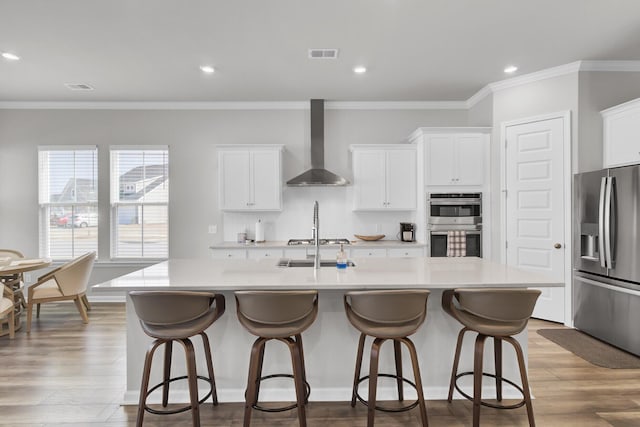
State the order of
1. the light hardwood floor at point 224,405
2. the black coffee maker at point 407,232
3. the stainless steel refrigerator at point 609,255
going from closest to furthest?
the light hardwood floor at point 224,405
the stainless steel refrigerator at point 609,255
the black coffee maker at point 407,232

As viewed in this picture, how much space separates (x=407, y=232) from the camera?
520cm

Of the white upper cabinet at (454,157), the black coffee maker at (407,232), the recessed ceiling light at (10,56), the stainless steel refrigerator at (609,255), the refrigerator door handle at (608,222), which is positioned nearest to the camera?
the stainless steel refrigerator at (609,255)

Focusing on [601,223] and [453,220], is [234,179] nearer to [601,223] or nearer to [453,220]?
[453,220]

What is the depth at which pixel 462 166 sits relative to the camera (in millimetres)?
4844

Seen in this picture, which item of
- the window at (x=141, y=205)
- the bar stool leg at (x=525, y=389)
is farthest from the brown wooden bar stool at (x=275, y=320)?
the window at (x=141, y=205)

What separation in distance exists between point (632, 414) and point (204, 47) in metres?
4.47

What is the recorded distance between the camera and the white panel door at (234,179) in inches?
202

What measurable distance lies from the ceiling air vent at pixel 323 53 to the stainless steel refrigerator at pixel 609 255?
2.87 metres

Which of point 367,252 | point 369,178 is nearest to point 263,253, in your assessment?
point 367,252

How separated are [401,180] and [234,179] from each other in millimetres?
2305

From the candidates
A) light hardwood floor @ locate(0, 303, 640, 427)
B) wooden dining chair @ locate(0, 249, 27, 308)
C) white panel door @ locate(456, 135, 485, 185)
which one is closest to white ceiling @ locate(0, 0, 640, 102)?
white panel door @ locate(456, 135, 485, 185)

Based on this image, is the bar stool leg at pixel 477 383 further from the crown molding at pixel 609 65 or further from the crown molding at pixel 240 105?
the crown molding at pixel 240 105

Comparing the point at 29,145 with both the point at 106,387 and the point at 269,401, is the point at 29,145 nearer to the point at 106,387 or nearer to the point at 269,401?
the point at 106,387

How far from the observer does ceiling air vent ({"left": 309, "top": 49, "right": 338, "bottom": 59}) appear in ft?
12.3
